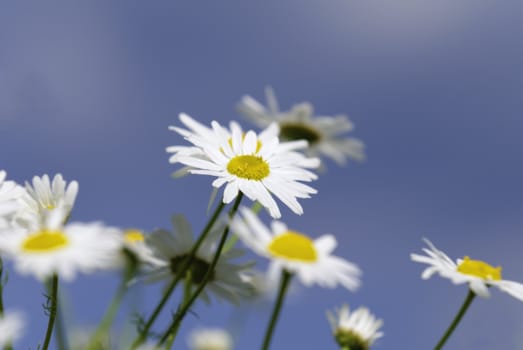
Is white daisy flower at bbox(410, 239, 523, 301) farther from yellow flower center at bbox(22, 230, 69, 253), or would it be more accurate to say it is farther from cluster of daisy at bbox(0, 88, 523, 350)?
yellow flower center at bbox(22, 230, 69, 253)

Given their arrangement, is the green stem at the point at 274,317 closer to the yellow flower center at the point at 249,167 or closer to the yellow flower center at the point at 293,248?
the yellow flower center at the point at 293,248

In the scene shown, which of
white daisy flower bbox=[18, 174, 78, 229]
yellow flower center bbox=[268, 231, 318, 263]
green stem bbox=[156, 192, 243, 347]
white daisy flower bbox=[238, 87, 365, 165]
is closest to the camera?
yellow flower center bbox=[268, 231, 318, 263]

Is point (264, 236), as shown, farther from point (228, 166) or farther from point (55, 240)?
point (228, 166)

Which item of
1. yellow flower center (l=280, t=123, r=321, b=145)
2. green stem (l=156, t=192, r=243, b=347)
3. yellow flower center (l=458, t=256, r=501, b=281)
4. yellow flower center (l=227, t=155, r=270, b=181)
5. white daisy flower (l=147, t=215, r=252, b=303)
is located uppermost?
yellow flower center (l=280, t=123, r=321, b=145)

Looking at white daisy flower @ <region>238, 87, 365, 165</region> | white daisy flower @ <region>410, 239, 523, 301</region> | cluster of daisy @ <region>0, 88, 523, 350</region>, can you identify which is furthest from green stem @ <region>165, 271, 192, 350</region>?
white daisy flower @ <region>238, 87, 365, 165</region>

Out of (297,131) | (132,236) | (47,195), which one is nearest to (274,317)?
(47,195)

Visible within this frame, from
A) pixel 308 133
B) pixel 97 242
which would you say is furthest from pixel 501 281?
pixel 308 133
